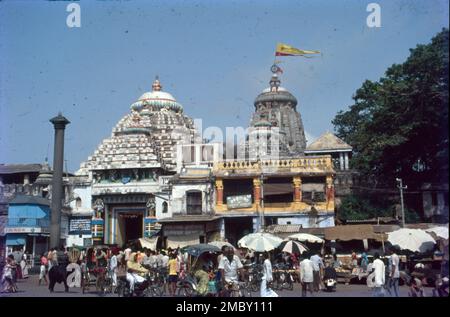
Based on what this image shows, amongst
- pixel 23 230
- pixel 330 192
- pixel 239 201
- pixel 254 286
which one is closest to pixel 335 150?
pixel 330 192

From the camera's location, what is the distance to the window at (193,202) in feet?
105

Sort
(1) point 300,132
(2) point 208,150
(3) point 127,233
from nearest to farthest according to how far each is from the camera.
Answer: (2) point 208,150
(3) point 127,233
(1) point 300,132

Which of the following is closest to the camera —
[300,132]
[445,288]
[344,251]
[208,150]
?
[445,288]

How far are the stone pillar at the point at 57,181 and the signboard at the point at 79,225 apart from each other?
10484 millimetres

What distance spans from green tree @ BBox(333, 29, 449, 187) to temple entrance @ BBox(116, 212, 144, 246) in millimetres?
15745

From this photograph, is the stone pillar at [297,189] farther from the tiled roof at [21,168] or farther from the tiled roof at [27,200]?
the tiled roof at [21,168]

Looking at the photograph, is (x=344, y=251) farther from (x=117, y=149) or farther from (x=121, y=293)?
(x=117, y=149)

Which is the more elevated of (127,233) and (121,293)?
(127,233)

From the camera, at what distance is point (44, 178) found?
131ft

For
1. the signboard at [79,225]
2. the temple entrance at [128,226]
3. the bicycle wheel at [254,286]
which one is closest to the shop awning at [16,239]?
the signboard at [79,225]

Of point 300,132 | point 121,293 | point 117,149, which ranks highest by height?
point 300,132

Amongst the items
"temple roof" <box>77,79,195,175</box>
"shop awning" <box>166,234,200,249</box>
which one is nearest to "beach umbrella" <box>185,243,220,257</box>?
"shop awning" <box>166,234,200,249</box>
